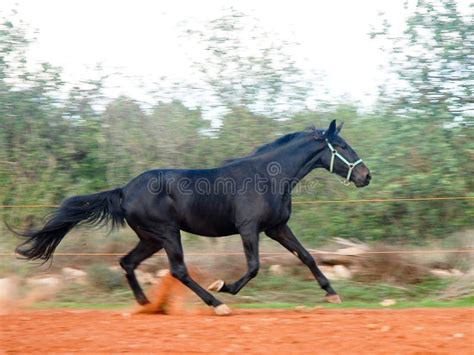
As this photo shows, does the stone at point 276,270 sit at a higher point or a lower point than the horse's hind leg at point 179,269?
lower

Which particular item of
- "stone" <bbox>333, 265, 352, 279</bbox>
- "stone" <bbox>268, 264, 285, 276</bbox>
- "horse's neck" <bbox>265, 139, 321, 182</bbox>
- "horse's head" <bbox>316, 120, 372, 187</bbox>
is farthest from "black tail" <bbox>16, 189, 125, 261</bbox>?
"stone" <bbox>333, 265, 352, 279</bbox>

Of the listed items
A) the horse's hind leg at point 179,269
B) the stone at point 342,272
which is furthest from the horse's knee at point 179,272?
the stone at point 342,272

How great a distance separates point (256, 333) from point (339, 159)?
2968 mm

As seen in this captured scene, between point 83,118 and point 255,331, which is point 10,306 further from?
point 83,118

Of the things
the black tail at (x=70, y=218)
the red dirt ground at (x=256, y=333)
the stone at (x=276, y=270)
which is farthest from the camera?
the stone at (x=276, y=270)

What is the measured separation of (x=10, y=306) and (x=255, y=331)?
4.24m

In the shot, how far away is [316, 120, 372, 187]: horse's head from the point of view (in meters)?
8.05

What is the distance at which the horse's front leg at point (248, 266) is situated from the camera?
7.33m

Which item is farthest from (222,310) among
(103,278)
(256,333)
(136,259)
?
(103,278)

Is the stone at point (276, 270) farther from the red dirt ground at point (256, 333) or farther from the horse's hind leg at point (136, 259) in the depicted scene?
the red dirt ground at point (256, 333)

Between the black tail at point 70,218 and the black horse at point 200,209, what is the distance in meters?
0.01

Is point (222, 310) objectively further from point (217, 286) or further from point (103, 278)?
point (103, 278)

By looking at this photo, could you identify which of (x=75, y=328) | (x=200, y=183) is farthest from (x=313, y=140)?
(x=75, y=328)

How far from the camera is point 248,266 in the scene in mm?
7371
